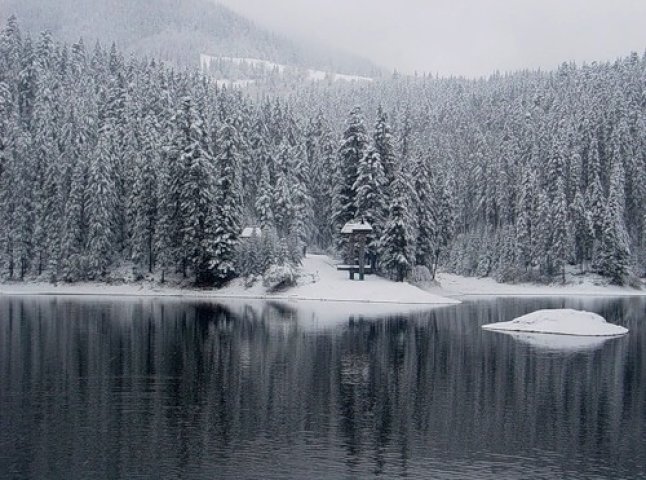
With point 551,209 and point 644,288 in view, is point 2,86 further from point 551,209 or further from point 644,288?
point 644,288

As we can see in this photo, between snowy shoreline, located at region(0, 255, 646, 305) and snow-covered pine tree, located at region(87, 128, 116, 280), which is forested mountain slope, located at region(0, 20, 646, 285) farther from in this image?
snowy shoreline, located at region(0, 255, 646, 305)

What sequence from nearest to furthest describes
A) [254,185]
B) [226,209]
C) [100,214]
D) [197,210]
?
1. [197,210]
2. [226,209]
3. [100,214]
4. [254,185]

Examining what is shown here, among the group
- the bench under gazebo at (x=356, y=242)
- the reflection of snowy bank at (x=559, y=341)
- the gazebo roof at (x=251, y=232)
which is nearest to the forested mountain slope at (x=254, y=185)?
the gazebo roof at (x=251, y=232)

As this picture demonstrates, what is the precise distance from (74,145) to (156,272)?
20943mm

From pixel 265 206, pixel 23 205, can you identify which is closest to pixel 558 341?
pixel 265 206

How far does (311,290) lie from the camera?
248 ft

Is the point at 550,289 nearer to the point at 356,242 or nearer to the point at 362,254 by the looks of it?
the point at 362,254

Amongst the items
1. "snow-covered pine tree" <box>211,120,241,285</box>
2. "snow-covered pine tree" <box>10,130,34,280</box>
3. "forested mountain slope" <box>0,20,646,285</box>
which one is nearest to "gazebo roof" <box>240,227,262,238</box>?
"forested mountain slope" <box>0,20,646,285</box>

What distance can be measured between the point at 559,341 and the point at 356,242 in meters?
32.1

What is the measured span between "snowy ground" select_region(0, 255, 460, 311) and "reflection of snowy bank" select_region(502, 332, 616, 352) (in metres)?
22.4

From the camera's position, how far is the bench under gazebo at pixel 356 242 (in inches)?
2972

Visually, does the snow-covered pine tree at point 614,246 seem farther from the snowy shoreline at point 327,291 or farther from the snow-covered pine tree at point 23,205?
the snow-covered pine tree at point 23,205

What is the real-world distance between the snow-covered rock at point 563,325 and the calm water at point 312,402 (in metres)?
2.16

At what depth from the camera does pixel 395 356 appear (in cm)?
3969
